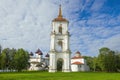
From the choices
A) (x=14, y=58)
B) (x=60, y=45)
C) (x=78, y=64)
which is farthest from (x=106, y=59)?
(x=14, y=58)

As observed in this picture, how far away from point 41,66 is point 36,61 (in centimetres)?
1154

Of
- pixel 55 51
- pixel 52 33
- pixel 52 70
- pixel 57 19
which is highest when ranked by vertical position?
pixel 57 19

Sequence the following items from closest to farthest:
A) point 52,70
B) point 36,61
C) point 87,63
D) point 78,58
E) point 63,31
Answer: point 52,70 → point 63,31 → point 78,58 → point 87,63 → point 36,61

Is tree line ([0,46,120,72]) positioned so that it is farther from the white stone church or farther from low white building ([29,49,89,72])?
low white building ([29,49,89,72])

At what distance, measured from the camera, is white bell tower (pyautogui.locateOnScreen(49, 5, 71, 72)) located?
209 feet

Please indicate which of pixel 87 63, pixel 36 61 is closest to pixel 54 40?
pixel 87 63

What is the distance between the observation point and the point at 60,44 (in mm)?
67938

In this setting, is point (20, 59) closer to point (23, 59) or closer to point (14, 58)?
point (23, 59)

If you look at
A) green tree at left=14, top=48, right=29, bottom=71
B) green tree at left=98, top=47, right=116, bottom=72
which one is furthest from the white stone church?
green tree at left=98, top=47, right=116, bottom=72

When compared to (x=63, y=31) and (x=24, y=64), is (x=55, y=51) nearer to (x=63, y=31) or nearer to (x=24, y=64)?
(x=63, y=31)

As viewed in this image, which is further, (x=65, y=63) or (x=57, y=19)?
(x=57, y=19)

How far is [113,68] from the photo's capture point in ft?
249

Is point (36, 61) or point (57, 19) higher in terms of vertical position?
point (57, 19)

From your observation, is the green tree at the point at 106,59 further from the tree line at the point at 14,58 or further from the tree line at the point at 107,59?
the tree line at the point at 14,58
